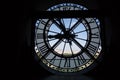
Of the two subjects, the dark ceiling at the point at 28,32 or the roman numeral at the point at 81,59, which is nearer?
the dark ceiling at the point at 28,32

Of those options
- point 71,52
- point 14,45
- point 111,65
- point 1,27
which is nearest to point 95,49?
point 71,52

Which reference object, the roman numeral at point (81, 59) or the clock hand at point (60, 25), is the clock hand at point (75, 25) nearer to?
the clock hand at point (60, 25)

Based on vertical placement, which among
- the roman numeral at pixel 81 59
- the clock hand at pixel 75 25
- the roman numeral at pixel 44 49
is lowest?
the roman numeral at pixel 81 59

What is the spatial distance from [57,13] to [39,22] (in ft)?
2.87

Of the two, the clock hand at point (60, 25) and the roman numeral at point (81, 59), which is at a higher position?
the clock hand at point (60, 25)

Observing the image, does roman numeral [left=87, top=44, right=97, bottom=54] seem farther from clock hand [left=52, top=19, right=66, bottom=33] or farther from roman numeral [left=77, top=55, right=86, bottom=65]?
clock hand [left=52, top=19, right=66, bottom=33]

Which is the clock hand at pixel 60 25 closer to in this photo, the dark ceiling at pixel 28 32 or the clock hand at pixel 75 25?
the clock hand at pixel 75 25

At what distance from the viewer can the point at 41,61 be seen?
4977mm

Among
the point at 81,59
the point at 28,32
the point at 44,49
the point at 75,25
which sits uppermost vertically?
the point at 75,25

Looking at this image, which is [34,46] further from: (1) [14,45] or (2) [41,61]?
(1) [14,45]

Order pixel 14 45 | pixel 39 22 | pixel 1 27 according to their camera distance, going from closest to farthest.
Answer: pixel 1 27, pixel 14 45, pixel 39 22

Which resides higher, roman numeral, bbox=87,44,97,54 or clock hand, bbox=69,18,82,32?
clock hand, bbox=69,18,82,32

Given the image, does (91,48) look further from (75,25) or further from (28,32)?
(28,32)

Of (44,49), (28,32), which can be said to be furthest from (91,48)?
(28,32)
